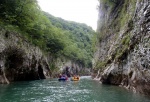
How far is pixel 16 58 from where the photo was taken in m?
31.0

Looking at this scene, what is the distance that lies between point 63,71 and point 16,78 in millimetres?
28538

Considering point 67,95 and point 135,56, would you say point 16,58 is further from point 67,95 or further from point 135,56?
point 135,56

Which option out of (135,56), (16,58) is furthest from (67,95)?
(16,58)

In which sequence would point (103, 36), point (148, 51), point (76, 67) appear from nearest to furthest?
point (148, 51) < point (103, 36) < point (76, 67)

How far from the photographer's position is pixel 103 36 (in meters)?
45.8

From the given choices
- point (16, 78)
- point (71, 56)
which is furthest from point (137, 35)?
point (71, 56)

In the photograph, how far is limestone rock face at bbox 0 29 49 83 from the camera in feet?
87.6

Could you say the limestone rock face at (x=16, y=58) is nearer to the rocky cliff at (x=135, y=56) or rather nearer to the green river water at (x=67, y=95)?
the green river water at (x=67, y=95)

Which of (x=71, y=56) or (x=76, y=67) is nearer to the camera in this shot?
(x=71, y=56)

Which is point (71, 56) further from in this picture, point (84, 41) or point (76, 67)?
point (84, 41)

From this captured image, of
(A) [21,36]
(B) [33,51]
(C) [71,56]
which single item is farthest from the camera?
(C) [71,56]

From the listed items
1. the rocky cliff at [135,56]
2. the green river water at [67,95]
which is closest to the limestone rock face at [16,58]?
the green river water at [67,95]

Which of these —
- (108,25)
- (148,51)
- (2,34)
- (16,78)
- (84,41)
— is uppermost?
(84,41)

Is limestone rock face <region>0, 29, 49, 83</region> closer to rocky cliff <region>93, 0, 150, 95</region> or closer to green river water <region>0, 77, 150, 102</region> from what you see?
green river water <region>0, 77, 150, 102</region>
